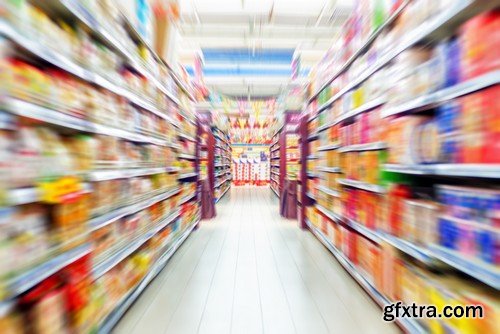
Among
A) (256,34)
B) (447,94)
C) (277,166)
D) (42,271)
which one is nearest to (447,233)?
(447,94)

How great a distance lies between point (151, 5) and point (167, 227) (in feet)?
7.92

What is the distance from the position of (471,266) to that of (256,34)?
5287 mm

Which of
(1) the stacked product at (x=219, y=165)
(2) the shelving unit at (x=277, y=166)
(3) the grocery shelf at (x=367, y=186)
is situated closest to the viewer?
(3) the grocery shelf at (x=367, y=186)

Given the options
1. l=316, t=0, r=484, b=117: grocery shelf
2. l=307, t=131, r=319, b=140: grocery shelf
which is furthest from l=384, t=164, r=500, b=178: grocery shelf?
l=307, t=131, r=319, b=140: grocery shelf

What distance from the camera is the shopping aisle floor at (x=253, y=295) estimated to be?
190cm

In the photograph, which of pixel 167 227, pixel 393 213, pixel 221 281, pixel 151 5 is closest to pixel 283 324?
pixel 221 281

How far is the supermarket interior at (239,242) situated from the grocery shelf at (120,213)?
0.06ft

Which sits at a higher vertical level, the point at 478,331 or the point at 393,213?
the point at 393,213

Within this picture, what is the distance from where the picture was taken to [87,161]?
1.58 meters

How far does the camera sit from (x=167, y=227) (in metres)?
3.25

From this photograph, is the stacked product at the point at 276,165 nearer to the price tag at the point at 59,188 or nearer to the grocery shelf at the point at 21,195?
the price tag at the point at 59,188

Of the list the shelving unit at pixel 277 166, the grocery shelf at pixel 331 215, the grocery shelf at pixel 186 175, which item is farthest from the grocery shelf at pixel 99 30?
the shelving unit at pixel 277 166

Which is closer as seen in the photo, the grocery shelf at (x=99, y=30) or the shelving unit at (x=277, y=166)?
the grocery shelf at (x=99, y=30)

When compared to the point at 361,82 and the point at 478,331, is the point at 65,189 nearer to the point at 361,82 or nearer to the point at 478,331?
the point at 478,331
